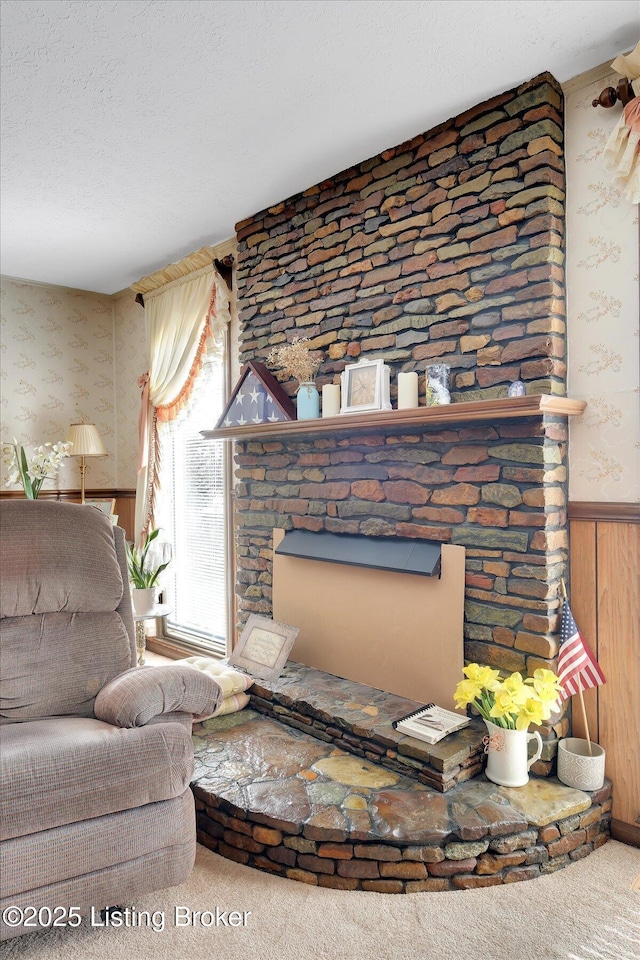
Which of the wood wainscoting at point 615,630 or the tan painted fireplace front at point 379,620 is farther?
the tan painted fireplace front at point 379,620

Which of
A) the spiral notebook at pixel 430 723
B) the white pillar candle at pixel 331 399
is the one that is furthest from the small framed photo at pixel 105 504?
the spiral notebook at pixel 430 723

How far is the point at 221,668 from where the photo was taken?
303cm

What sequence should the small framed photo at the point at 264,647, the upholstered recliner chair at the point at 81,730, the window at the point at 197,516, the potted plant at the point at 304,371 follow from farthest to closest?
the window at the point at 197,516, the potted plant at the point at 304,371, the small framed photo at the point at 264,647, the upholstered recliner chair at the point at 81,730

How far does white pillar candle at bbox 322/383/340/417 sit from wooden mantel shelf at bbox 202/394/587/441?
10 cm

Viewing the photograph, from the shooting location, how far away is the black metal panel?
265cm

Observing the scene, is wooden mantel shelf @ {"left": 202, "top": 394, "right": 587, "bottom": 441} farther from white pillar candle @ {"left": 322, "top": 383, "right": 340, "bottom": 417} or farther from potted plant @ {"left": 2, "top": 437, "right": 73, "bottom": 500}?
potted plant @ {"left": 2, "top": 437, "right": 73, "bottom": 500}

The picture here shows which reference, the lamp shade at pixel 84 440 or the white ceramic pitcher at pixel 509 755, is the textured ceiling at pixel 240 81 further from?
the white ceramic pitcher at pixel 509 755

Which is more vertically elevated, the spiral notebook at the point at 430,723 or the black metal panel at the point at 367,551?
the black metal panel at the point at 367,551

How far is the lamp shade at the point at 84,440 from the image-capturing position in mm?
4711

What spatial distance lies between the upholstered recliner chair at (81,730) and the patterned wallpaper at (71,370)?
9.39 ft

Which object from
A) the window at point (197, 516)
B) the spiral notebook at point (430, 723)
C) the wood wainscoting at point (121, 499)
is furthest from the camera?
the wood wainscoting at point (121, 499)

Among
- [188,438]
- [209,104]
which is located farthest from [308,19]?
[188,438]

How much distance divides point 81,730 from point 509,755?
1.42m

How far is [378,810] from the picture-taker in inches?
82.3
